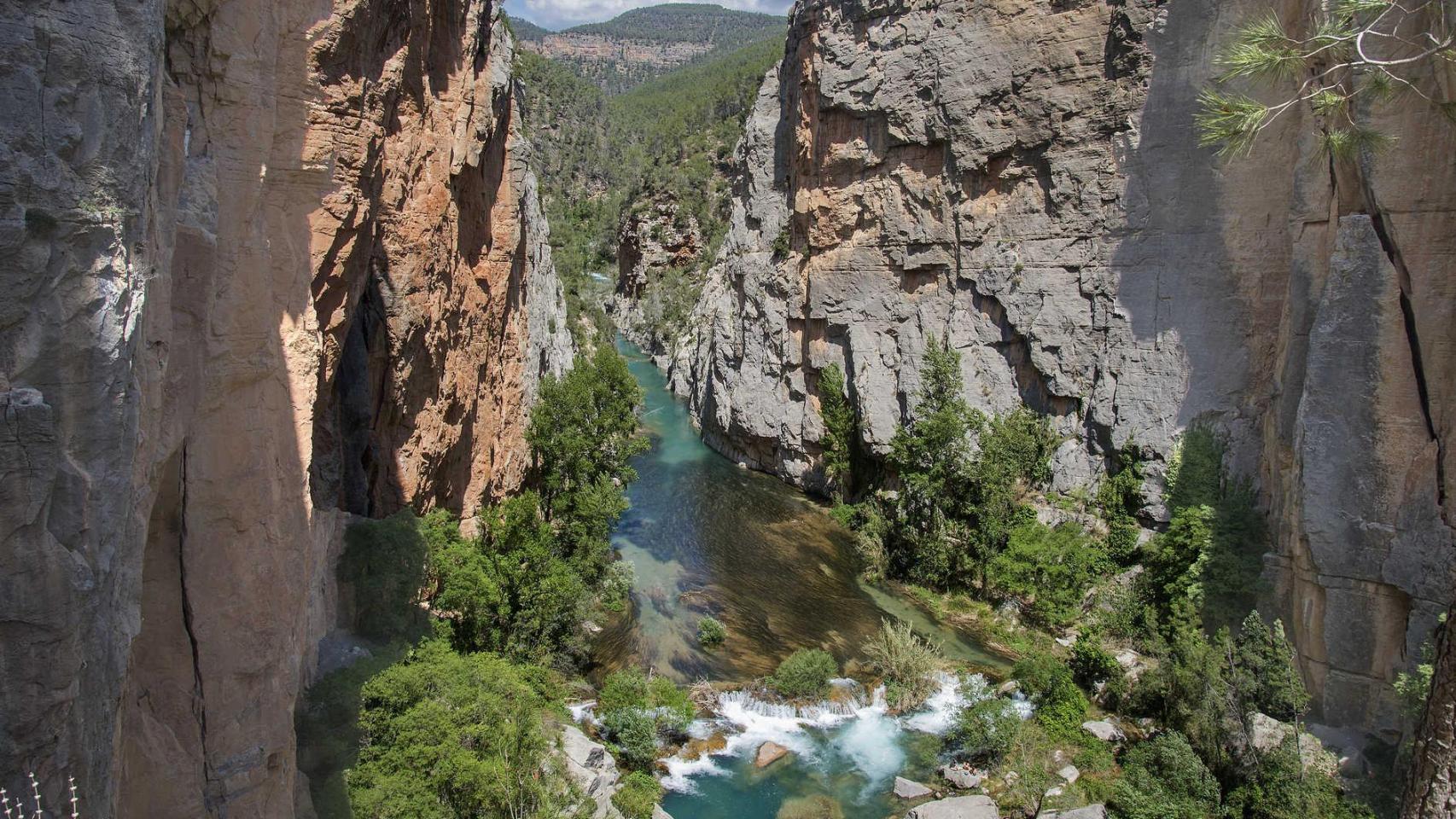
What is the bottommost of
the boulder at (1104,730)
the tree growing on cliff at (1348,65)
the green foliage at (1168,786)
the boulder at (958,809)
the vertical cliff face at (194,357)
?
the boulder at (958,809)

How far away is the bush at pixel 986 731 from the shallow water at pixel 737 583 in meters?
3.63

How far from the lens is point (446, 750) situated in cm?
1049

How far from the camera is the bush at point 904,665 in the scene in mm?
17219

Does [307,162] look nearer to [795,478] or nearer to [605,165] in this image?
[795,478]

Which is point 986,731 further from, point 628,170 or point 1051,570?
point 628,170

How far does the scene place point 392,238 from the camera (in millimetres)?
12969

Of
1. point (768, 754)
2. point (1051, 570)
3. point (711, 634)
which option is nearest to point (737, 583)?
point (711, 634)

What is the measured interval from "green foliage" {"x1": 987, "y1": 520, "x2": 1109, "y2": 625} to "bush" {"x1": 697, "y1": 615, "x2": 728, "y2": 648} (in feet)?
24.4

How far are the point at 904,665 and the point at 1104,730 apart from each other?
13.1 ft

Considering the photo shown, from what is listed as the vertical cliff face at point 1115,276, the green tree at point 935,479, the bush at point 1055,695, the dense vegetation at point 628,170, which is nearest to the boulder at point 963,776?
the bush at point 1055,695

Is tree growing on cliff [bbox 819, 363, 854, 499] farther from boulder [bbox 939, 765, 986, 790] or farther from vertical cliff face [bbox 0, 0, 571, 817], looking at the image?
vertical cliff face [bbox 0, 0, 571, 817]

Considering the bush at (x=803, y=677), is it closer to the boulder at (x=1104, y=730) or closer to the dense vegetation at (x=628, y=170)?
the boulder at (x=1104, y=730)

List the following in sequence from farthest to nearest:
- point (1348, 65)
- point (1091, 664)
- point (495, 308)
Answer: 1. point (495, 308)
2. point (1091, 664)
3. point (1348, 65)

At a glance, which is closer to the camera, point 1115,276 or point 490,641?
point 490,641
